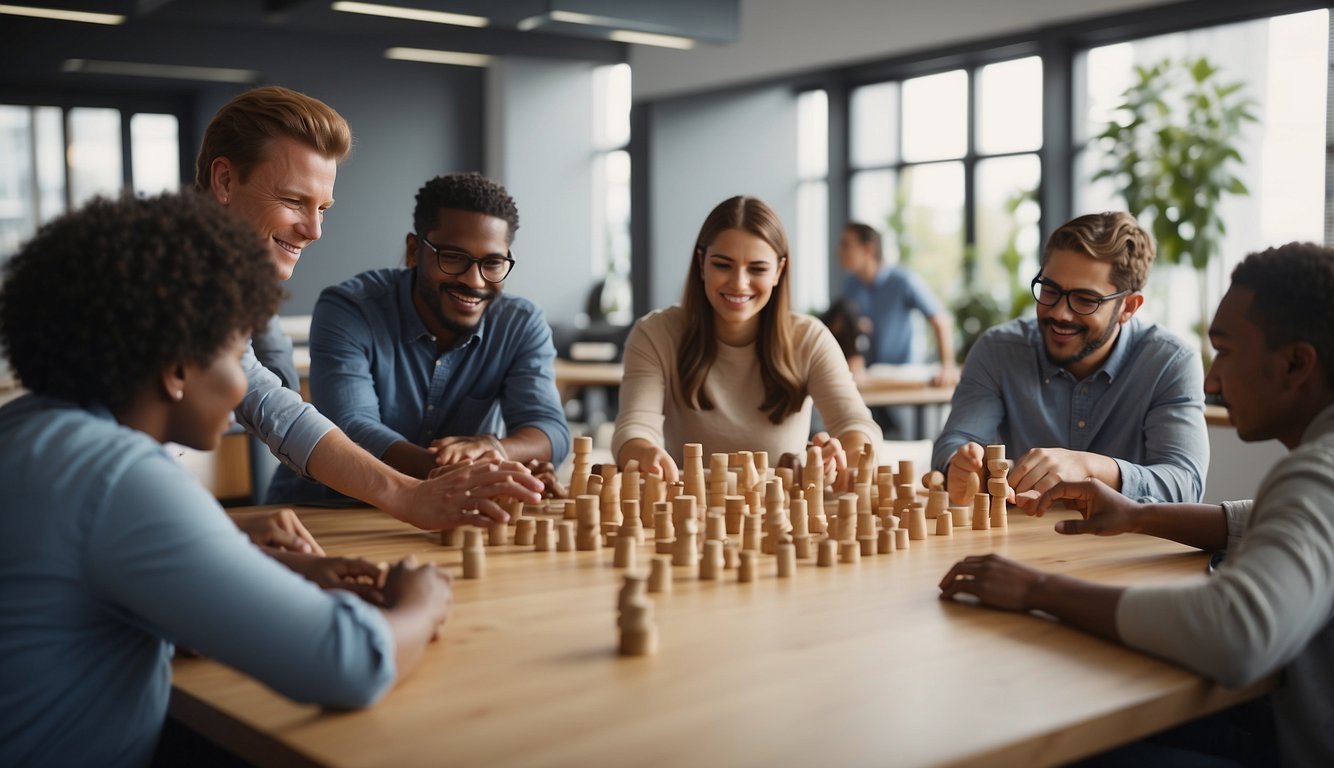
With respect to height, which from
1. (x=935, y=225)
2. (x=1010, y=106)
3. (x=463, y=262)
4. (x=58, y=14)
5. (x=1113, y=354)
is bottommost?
(x=1113, y=354)

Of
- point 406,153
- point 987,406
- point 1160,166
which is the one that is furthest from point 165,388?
point 406,153

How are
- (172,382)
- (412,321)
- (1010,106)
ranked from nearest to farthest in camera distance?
(172,382) → (412,321) → (1010,106)

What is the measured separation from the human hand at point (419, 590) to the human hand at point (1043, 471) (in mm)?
1305

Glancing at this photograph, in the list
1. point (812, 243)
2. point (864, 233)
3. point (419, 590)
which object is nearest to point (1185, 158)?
point (864, 233)

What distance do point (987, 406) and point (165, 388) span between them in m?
2.24

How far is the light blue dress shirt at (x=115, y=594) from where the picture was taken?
50.3 inches

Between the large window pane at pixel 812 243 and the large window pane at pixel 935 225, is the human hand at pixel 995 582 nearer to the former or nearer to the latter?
the large window pane at pixel 935 225

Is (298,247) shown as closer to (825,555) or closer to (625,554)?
(625,554)

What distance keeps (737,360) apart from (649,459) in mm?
659

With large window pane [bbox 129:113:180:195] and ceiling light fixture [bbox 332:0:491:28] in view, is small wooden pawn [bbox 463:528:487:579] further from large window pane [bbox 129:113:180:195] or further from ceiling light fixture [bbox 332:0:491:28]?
large window pane [bbox 129:113:180:195]

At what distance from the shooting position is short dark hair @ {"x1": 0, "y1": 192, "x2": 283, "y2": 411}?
131 cm

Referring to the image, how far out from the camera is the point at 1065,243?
2.97 metres

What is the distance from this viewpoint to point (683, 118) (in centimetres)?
1048

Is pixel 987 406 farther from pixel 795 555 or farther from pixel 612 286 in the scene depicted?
pixel 612 286
